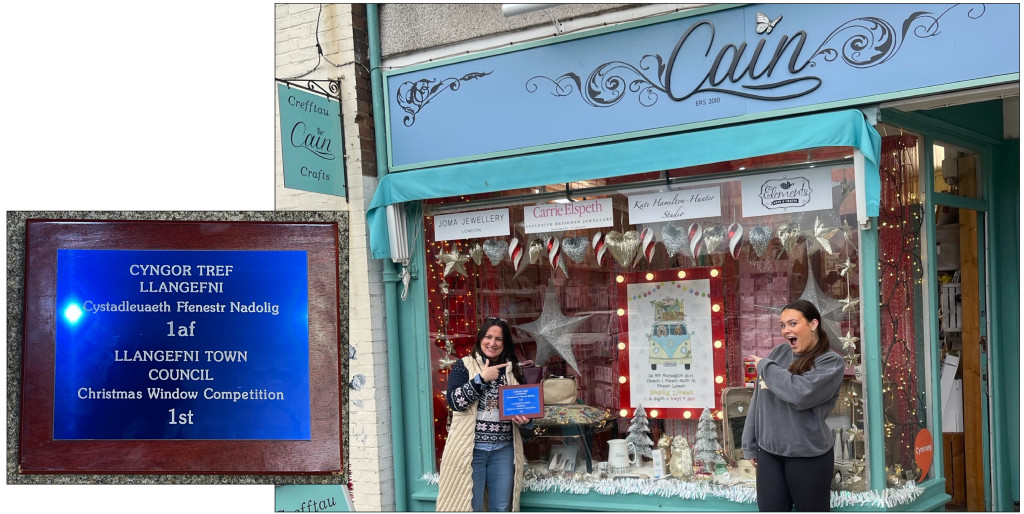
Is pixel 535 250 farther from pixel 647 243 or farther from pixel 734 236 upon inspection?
pixel 734 236

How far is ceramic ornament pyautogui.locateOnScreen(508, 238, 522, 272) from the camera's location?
288 inches

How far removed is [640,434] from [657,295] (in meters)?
1.02

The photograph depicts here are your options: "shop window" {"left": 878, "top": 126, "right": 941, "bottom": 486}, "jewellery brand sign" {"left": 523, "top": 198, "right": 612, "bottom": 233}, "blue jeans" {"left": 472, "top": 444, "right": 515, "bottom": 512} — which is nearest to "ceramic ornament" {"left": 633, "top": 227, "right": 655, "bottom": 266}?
"jewellery brand sign" {"left": 523, "top": 198, "right": 612, "bottom": 233}

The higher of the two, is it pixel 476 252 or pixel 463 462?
pixel 476 252

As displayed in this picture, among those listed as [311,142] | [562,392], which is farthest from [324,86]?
[562,392]

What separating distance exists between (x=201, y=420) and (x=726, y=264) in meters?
3.76

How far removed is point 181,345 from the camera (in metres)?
4.42

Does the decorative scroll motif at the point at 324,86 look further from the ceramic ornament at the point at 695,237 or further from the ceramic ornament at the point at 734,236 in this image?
the ceramic ornament at the point at 734,236

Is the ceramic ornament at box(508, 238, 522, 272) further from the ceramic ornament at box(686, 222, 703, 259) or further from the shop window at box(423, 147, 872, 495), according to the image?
the ceramic ornament at box(686, 222, 703, 259)

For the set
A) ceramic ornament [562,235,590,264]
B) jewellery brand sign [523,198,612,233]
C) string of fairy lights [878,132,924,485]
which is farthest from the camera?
ceramic ornament [562,235,590,264]

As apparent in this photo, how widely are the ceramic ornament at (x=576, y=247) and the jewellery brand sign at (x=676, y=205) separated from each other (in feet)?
1.37

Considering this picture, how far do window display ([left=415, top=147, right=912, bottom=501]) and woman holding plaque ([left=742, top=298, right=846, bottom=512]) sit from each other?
0.47m

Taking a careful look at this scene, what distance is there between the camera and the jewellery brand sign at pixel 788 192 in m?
6.13

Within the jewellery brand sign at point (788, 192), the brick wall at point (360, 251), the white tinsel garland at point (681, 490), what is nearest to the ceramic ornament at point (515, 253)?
the brick wall at point (360, 251)
